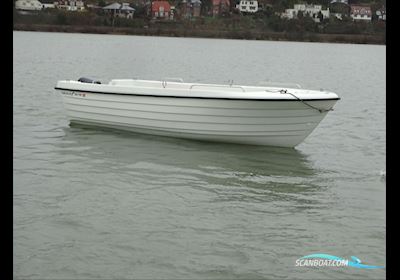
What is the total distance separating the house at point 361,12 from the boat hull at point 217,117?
125 meters

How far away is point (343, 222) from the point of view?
321 inches

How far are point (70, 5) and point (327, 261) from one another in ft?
442

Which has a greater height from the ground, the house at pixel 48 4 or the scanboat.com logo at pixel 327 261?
the house at pixel 48 4

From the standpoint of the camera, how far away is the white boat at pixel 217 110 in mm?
11680

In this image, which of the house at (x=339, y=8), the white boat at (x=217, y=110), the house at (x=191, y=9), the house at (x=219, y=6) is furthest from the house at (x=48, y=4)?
the white boat at (x=217, y=110)

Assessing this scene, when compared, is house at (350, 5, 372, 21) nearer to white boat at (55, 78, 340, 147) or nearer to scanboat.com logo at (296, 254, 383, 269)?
white boat at (55, 78, 340, 147)

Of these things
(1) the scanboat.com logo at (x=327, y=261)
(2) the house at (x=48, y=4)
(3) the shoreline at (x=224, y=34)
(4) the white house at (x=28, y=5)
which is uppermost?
(2) the house at (x=48, y=4)

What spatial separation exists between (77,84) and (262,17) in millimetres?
119813

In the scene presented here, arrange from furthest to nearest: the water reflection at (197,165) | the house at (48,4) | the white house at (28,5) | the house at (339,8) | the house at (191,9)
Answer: the house at (339,8), the house at (191,9), the house at (48,4), the white house at (28,5), the water reflection at (197,165)

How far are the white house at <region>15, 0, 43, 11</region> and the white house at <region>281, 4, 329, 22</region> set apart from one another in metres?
49.9

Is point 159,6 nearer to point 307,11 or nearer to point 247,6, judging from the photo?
point 247,6

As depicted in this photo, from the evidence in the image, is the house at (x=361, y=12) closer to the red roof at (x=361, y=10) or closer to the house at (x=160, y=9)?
the red roof at (x=361, y=10)

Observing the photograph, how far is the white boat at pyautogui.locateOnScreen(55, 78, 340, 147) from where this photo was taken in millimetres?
11680

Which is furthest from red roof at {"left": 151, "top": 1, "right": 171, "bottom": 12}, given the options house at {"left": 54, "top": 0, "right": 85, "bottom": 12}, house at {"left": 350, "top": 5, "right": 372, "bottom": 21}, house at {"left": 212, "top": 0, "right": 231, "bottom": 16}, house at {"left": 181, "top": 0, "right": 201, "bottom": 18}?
house at {"left": 350, "top": 5, "right": 372, "bottom": 21}
